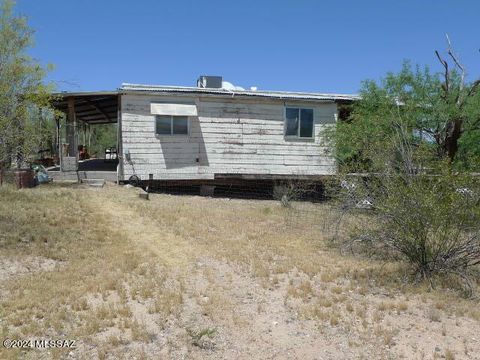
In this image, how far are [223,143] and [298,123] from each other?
2.64 meters

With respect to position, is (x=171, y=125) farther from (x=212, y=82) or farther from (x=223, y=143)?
(x=212, y=82)

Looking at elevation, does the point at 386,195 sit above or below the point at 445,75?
below

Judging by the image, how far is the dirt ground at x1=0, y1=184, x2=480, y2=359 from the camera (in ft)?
14.8

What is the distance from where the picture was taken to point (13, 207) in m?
9.54

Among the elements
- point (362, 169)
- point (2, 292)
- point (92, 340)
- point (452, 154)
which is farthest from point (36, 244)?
point (452, 154)

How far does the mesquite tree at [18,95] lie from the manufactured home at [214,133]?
0.89 meters

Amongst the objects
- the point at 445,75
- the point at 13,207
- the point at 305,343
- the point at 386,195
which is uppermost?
the point at 445,75

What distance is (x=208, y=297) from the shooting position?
5699mm

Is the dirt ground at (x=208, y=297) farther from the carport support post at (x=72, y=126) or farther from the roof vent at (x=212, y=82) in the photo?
the roof vent at (x=212, y=82)

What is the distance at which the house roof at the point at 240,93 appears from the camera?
1470 cm

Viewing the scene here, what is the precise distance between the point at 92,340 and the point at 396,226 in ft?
13.6

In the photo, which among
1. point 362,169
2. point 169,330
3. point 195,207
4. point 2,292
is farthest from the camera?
point 195,207

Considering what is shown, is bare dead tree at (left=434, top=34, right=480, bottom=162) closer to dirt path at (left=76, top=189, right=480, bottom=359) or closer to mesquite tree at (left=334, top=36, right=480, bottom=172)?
mesquite tree at (left=334, top=36, right=480, bottom=172)

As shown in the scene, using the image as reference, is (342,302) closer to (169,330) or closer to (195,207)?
(169,330)
